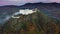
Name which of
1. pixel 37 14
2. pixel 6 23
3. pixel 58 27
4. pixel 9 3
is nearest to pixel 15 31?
pixel 6 23

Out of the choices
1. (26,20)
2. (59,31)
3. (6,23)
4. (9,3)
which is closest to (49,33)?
(59,31)

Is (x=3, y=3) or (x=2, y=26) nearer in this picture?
(x=2, y=26)

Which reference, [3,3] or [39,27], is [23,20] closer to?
[39,27]

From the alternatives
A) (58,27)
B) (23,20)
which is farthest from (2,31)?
(58,27)

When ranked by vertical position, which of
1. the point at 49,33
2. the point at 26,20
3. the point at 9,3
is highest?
the point at 9,3

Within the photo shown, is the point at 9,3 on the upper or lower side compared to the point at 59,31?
upper

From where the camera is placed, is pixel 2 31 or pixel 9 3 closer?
pixel 2 31

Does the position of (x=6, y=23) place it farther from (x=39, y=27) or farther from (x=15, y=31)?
(x=39, y=27)

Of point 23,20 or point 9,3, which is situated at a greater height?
point 9,3

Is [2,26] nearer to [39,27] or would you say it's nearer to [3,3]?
[39,27]
